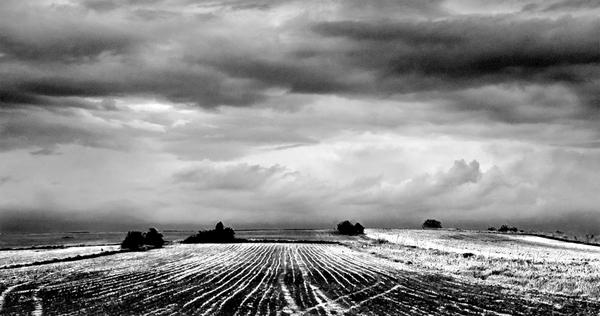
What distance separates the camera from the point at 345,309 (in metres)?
19.8

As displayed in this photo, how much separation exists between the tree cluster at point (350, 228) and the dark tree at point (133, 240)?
5706 centimetres

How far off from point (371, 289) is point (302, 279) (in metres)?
6.43

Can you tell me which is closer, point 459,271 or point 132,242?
point 459,271

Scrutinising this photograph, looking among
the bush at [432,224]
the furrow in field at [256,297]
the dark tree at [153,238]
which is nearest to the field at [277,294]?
the furrow in field at [256,297]

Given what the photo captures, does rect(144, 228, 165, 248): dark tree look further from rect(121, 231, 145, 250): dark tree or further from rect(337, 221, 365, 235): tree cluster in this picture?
rect(337, 221, 365, 235): tree cluster

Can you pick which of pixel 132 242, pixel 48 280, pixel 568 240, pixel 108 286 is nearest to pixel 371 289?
pixel 108 286

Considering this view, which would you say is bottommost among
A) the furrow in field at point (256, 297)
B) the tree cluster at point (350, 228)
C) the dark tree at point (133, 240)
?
the furrow in field at point (256, 297)

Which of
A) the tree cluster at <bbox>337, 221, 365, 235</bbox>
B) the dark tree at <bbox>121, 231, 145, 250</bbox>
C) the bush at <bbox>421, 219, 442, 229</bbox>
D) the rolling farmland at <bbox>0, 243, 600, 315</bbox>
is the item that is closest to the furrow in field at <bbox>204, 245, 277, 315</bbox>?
the rolling farmland at <bbox>0, 243, 600, 315</bbox>

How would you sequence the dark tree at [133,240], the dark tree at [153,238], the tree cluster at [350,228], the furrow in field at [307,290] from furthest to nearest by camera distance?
1. the tree cluster at [350,228]
2. the dark tree at [153,238]
3. the dark tree at [133,240]
4. the furrow in field at [307,290]

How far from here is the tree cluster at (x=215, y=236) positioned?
108000 mm

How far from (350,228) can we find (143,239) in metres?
58.2

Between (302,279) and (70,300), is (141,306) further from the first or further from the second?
(302,279)

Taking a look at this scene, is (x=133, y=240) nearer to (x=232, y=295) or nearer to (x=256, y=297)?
(x=232, y=295)

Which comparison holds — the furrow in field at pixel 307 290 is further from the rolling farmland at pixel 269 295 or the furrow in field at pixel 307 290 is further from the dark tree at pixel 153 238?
the dark tree at pixel 153 238
